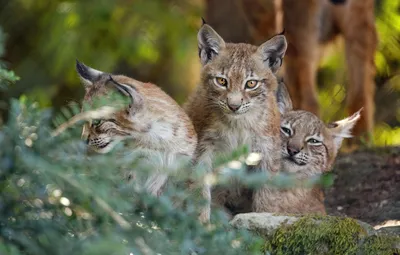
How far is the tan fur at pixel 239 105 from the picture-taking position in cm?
536

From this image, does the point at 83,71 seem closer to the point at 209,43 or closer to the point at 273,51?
the point at 209,43

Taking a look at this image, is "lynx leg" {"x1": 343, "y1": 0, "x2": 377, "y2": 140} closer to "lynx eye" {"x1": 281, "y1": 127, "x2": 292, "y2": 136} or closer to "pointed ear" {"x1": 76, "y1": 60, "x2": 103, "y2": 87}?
"lynx eye" {"x1": 281, "y1": 127, "x2": 292, "y2": 136}

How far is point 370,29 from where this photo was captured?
916cm

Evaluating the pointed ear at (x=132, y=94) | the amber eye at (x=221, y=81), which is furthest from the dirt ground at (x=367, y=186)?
the pointed ear at (x=132, y=94)

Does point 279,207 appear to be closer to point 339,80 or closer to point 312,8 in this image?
point 312,8

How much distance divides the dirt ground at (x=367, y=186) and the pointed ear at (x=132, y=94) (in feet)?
6.65

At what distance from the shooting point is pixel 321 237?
15.3ft

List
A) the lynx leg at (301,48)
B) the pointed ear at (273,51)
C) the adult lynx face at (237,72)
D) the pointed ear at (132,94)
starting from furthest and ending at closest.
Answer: the lynx leg at (301,48)
the pointed ear at (273,51)
the adult lynx face at (237,72)
the pointed ear at (132,94)

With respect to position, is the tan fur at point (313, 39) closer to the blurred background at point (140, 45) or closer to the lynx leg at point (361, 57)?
the lynx leg at point (361, 57)

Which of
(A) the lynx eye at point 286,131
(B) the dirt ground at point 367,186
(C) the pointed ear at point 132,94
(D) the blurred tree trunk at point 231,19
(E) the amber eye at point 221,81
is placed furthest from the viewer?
(D) the blurred tree trunk at point 231,19

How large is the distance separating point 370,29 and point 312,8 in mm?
615

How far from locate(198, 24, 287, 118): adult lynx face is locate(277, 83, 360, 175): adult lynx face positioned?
382 mm

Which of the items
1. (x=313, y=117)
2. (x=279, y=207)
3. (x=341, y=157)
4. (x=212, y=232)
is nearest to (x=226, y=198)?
(x=279, y=207)

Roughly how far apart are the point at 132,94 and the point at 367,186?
9.22 ft
